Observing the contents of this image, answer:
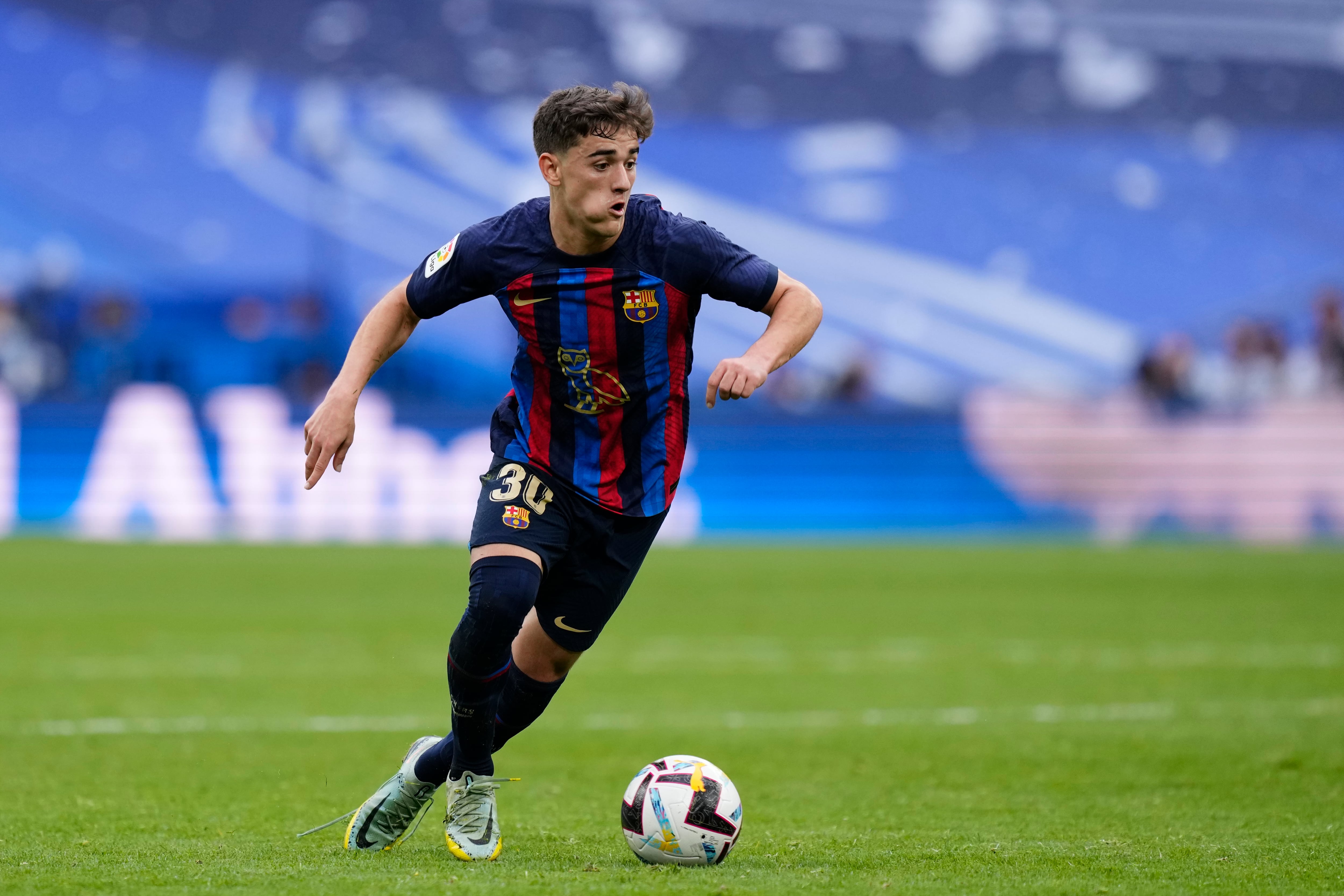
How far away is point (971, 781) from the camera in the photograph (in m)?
6.27

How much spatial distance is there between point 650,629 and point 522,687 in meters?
7.19

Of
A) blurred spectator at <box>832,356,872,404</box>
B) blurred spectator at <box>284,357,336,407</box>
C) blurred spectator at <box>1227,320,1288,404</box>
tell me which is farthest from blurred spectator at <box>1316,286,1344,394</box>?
blurred spectator at <box>284,357,336,407</box>

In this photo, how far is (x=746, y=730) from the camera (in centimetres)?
776

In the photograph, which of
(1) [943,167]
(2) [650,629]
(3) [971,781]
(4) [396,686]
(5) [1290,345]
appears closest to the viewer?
(3) [971,781]

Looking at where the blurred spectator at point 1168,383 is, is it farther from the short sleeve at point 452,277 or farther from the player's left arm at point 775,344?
the short sleeve at point 452,277

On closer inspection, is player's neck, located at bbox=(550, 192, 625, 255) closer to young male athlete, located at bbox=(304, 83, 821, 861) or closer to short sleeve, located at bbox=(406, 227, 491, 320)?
young male athlete, located at bbox=(304, 83, 821, 861)

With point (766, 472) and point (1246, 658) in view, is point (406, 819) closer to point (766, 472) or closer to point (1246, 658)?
point (1246, 658)

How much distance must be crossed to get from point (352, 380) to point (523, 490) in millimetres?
579

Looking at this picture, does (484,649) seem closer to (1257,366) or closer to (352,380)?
(352,380)

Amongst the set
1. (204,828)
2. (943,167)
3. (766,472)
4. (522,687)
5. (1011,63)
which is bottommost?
(766,472)

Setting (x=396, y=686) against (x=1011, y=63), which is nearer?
(x=396, y=686)

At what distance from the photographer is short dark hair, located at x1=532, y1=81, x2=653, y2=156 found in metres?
4.52

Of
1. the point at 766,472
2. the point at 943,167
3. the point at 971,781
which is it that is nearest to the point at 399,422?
the point at 766,472

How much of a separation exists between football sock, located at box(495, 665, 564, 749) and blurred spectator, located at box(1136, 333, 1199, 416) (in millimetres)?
18593
